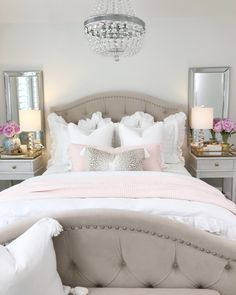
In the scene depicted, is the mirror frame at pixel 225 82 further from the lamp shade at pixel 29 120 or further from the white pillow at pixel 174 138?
the lamp shade at pixel 29 120

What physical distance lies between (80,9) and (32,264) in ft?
10.1

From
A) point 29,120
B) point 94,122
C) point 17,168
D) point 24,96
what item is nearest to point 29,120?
point 29,120

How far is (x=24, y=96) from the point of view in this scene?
3906mm

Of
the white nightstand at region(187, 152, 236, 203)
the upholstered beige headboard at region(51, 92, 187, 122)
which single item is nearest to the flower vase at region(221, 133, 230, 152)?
the white nightstand at region(187, 152, 236, 203)

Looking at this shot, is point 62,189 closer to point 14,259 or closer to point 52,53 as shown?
point 14,259

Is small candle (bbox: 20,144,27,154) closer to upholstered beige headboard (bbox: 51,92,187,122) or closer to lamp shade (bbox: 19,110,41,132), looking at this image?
lamp shade (bbox: 19,110,41,132)

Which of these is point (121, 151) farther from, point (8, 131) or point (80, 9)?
point (80, 9)

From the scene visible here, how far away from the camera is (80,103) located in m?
3.81

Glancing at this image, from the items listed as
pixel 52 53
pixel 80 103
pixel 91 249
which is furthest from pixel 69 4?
pixel 91 249

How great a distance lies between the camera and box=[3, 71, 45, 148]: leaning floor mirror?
3.85m

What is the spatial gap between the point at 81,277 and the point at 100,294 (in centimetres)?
15

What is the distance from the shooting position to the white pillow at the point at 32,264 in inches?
45.1

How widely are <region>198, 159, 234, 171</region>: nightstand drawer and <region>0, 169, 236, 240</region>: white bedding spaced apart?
5.33 feet

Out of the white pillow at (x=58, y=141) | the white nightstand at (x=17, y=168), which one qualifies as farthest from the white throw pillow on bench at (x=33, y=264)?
the white nightstand at (x=17, y=168)
